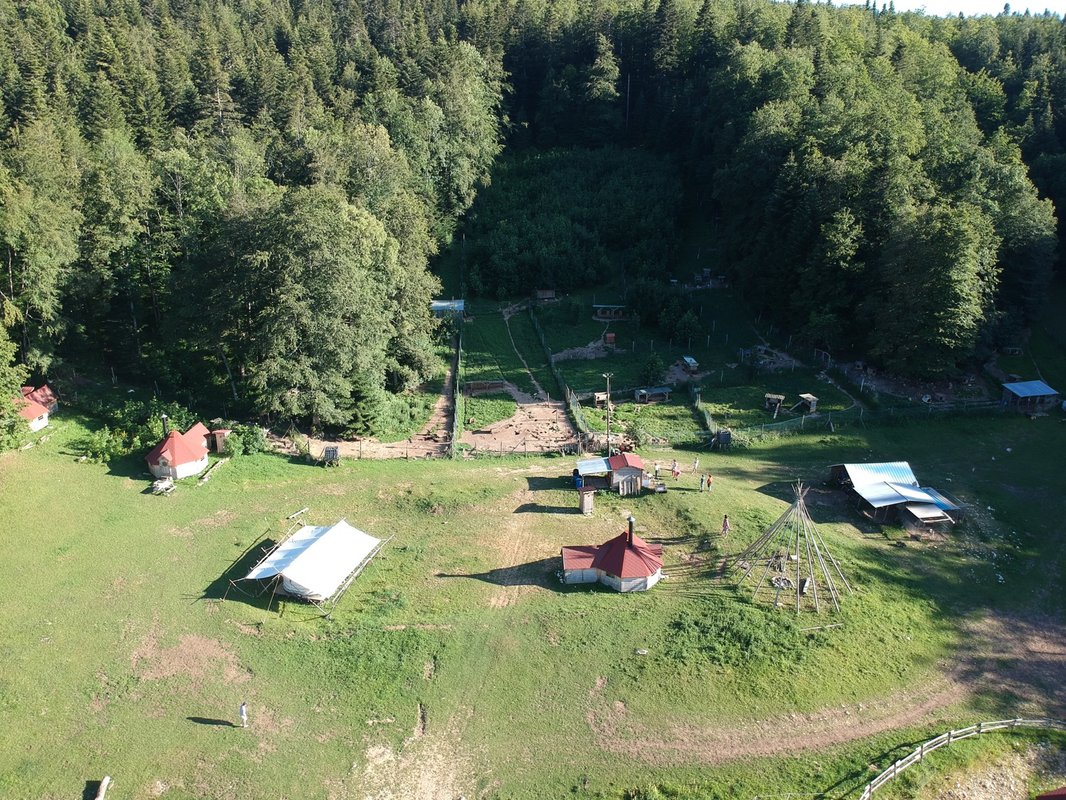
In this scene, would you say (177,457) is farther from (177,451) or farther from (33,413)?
(33,413)

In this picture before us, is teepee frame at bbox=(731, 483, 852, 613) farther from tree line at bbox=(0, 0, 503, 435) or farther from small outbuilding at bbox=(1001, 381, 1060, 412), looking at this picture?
tree line at bbox=(0, 0, 503, 435)

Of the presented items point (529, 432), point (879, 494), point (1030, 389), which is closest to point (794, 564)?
point (879, 494)

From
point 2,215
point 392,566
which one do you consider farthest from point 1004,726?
point 2,215

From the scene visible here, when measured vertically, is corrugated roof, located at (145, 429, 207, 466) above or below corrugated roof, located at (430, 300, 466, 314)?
above

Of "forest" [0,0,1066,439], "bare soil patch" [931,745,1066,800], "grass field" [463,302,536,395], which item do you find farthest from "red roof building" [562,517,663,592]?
"grass field" [463,302,536,395]

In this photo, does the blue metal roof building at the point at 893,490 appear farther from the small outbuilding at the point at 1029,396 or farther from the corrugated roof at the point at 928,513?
the small outbuilding at the point at 1029,396

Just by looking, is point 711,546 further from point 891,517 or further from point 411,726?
point 411,726
